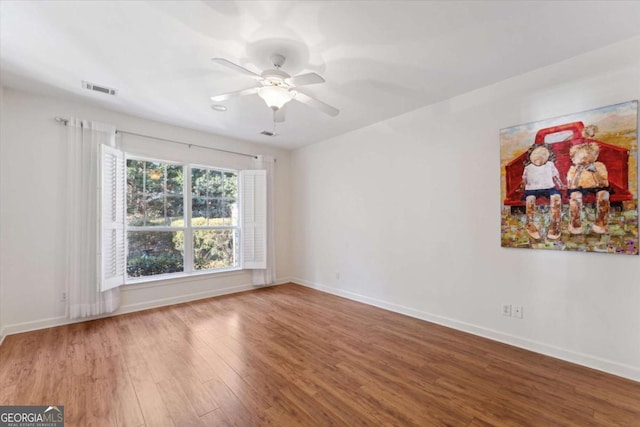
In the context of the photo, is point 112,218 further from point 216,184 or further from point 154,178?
point 216,184

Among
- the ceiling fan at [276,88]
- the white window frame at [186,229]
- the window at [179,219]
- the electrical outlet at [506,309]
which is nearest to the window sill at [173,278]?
the white window frame at [186,229]

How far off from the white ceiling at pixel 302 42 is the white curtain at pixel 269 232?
1.99m

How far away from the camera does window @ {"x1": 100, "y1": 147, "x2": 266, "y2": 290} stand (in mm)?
3480

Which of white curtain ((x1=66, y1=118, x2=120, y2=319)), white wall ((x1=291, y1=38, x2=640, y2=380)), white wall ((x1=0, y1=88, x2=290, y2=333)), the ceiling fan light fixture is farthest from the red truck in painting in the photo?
white wall ((x1=0, y1=88, x2=290, y2=333))

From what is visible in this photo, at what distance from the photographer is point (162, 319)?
3453 mm

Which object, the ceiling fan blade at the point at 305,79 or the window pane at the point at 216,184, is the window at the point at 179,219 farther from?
the ceiling fan blade at the point at 305,79

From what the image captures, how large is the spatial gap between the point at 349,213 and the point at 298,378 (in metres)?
2.73

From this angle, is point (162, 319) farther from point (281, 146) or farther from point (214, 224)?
point (281, 146)

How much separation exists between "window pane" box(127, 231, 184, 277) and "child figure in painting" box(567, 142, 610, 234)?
4.94 m

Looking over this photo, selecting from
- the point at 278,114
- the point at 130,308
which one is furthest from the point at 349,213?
the point at 130,308

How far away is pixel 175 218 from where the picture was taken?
169 inches

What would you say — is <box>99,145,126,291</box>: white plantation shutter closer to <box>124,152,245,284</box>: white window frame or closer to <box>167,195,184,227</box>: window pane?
<box>124,152,245,284</box>: white window frame

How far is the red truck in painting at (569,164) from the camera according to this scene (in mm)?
2154

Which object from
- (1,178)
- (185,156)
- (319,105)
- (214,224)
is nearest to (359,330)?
(319,105)
